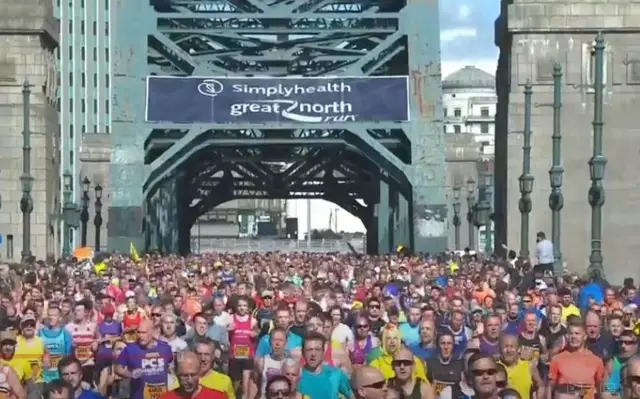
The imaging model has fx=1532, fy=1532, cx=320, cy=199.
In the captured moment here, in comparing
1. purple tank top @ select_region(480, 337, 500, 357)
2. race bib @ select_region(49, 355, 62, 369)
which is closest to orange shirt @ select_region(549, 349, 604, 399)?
purple tank top @ select_region(480, 337, 500, 357)

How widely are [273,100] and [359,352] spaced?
3808cm

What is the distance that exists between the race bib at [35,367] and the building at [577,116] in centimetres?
3486

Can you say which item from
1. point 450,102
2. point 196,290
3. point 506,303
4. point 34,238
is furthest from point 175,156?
point 450,102

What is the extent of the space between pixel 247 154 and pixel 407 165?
574 inches

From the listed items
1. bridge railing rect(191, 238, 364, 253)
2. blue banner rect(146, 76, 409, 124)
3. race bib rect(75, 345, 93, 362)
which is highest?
blue banner rect(146, 76, 409, 124)

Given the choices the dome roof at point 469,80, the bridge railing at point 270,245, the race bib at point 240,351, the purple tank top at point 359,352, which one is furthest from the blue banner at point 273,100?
the dome roof at point 469,80

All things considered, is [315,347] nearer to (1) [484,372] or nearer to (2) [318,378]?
(2) [318,378]

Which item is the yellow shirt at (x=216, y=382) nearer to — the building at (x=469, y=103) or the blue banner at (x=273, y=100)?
the blue banner at (x=273, y=100)

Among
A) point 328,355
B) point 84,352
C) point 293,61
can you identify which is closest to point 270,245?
point 293,61

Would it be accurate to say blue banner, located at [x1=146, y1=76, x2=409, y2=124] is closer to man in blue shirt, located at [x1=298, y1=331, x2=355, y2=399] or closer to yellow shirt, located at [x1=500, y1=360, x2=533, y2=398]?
yellow shirt, located at [x1=500, y1=360, x2=533, y2=398]

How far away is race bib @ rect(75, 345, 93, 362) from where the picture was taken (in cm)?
1571

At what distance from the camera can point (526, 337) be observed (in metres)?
15.0

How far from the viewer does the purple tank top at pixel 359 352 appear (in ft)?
48.1

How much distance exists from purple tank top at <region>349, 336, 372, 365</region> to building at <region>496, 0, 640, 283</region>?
111ft
